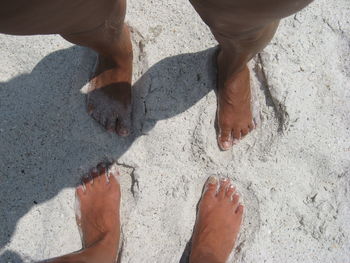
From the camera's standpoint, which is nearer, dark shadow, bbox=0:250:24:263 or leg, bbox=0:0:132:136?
leg, bbox=0:0:132:136

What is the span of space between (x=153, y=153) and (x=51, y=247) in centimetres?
56

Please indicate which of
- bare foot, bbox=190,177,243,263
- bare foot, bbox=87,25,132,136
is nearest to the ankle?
bare foot, bbox=190,177,243,263

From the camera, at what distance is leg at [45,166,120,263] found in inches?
60.5

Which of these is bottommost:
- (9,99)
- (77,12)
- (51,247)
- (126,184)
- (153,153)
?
(51,247)

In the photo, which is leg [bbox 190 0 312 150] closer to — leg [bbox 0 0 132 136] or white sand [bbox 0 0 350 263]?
white sand [bbox 0 0 350 263]

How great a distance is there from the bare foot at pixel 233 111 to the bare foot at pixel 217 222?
19 centimetres

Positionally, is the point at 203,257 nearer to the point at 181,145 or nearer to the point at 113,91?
the point at 181,145

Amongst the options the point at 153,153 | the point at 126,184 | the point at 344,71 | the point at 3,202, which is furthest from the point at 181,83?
the point at 3,202

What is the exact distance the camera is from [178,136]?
5.35 feet

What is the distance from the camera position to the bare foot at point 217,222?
1.56 m

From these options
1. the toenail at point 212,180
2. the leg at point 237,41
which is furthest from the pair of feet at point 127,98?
the toenail at point 212,180

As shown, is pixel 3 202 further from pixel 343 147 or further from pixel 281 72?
pixel 343 147

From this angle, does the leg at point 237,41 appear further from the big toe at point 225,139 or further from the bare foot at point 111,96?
the bare foot at point 111,96

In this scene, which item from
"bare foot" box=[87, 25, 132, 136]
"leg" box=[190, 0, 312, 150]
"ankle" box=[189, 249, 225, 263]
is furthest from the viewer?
"bare foot" box=[87, 25, 132, 136]
